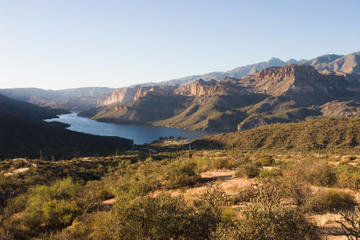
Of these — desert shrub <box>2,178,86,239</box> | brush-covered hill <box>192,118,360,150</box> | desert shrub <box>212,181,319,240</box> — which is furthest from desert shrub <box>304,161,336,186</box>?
brush-covered hill <box>192,118,360,150</box>

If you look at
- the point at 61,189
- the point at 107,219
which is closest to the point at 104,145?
the point at 61,189

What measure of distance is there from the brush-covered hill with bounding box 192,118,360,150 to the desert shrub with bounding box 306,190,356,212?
5460cm

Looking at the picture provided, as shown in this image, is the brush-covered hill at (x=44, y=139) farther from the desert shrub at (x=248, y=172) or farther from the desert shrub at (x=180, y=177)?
the desert shrub at (x=248, y=172)

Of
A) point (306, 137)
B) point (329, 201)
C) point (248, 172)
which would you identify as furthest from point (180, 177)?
point (306, 137)

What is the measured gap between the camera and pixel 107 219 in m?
9.52

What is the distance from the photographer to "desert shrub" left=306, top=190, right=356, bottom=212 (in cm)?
1041

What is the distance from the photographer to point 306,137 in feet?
230

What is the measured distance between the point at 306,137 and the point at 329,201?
68.0m

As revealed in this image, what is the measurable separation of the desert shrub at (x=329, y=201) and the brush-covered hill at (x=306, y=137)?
179 ft

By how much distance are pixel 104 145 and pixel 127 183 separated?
3432 inches

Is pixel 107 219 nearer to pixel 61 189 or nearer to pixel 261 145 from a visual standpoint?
pixel 61 189

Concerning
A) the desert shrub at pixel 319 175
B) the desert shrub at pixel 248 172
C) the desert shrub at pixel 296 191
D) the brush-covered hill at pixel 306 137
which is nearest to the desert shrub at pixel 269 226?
the desert shrub at pixel 296 191

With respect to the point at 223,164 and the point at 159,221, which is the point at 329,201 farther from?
the point at 223,164

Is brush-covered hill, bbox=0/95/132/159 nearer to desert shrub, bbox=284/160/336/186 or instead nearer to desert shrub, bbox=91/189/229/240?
desert shrub, bbox=91/189/229/240
